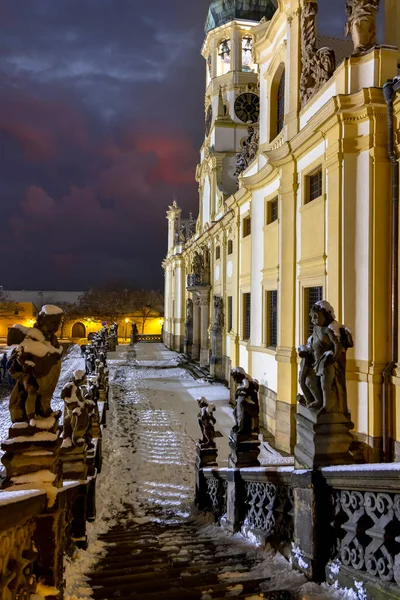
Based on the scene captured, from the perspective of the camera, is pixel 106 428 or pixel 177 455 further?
pixel 106 428

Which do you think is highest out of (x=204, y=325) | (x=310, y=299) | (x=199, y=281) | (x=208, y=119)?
(x=208, y=119)

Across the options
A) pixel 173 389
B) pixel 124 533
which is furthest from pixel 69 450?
pixel 173 389

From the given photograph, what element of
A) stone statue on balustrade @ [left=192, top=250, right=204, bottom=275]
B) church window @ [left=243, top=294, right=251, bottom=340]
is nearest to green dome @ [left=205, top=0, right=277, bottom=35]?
stone statue on balustrade @ [left=192, top=250, right=204, bottom=275]

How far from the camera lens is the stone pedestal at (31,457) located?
3.56 meters

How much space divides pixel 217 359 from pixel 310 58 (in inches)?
573

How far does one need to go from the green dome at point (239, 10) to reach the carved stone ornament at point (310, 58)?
61.3 ft

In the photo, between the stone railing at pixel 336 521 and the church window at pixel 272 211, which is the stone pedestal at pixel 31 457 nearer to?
the stone railing at pixel 336 521

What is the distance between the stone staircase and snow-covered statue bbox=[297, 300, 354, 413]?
1.67m

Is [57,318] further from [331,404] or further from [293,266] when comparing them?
[293,266]

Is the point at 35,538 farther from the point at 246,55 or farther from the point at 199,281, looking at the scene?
the point at 246,55

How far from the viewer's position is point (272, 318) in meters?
14.3

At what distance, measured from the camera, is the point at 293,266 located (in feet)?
39.8

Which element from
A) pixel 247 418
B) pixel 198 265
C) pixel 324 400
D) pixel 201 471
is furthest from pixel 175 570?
pixel 198 265

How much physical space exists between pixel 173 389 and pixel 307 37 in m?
15.6
